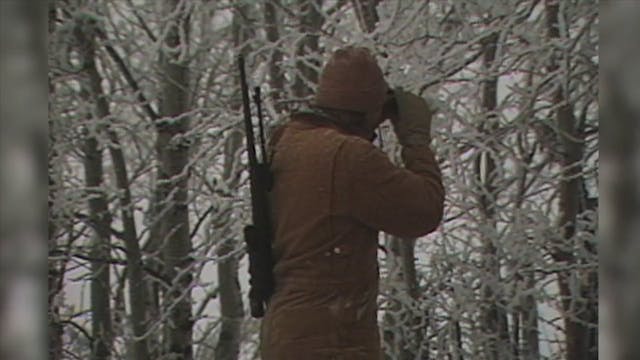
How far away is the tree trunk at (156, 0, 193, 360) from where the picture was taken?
478 cm

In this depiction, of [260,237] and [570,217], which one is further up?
[570,217]

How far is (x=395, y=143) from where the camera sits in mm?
4176

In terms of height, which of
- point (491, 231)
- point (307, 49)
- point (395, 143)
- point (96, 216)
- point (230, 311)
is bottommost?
point (230, 311)

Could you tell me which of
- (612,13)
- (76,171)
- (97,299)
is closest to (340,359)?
(612,13)

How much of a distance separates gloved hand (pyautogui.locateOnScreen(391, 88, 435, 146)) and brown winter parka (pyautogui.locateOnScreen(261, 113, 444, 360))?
29 mm

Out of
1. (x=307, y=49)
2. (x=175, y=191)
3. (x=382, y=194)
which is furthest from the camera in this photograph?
(x=175, y=191)

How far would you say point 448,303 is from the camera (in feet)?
14.3

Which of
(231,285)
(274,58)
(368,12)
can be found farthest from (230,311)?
(368,12)

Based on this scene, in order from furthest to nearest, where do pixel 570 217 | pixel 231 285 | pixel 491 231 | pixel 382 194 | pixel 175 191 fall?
1. pixel 231 285
2. pixel 175 191
3. pixel 570 217
4. pixel 491 231
5. pixel 382 194

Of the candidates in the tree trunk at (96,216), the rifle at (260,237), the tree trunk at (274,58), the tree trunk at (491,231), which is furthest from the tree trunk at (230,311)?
the rifle at (260,237)

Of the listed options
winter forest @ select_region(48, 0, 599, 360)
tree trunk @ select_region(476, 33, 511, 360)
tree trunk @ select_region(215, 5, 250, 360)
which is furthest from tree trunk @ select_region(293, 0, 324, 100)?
tree trunk @ select_region(476, 33, 511, 360)

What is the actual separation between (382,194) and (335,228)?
0.13m

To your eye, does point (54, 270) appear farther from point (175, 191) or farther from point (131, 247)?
point (175, 191)

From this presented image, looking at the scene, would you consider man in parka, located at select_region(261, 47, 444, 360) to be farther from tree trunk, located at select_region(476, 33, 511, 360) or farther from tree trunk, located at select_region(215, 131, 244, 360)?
tree trunk, located at select_region(215, 131, 244, 360)
